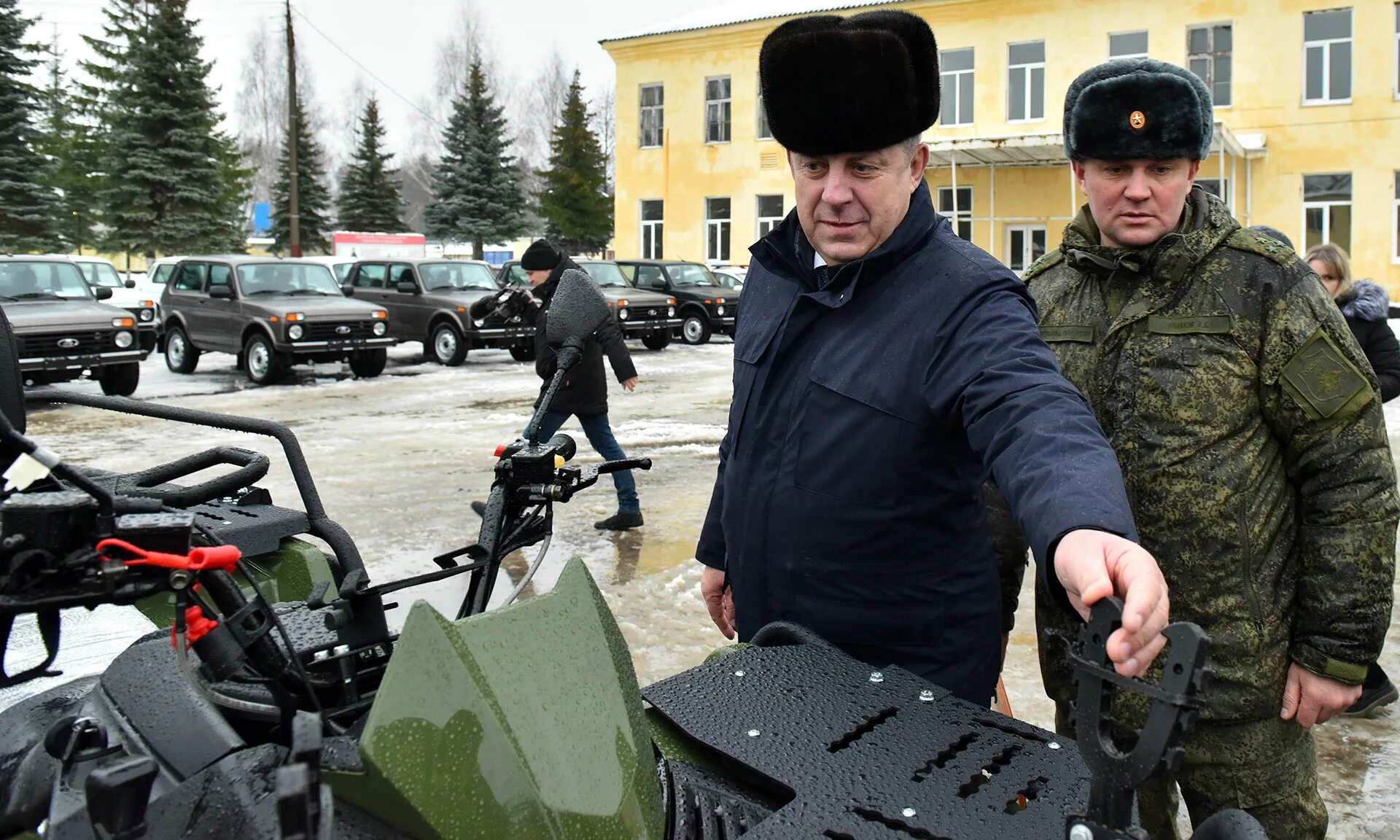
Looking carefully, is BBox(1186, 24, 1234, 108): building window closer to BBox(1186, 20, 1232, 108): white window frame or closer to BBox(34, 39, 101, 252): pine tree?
BBox(1186, 20, 1232, 108): white window frame

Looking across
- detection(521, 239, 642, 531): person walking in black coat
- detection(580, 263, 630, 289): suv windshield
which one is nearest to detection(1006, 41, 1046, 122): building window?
detection(580, 263, 630, 289): suv windshield

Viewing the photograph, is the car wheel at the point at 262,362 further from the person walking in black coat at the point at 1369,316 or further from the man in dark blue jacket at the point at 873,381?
the man in dark blue jacket at the point at 873,381

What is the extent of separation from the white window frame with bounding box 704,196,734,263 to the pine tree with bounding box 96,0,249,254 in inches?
546

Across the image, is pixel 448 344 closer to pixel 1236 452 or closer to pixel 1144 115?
pixel 1144 115

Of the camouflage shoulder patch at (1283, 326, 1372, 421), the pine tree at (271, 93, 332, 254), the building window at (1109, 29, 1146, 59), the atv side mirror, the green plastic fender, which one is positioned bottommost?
the green plastic fender

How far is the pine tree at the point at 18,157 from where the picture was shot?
29656mm

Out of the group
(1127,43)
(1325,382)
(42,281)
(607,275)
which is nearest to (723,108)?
(1127,43)

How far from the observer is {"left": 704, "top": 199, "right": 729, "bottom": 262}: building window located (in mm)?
33344

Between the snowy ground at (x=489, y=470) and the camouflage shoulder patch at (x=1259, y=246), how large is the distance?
1518 mm

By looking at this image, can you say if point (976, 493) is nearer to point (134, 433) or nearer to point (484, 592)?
point (484, 592)

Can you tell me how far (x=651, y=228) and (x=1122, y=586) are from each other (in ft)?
113

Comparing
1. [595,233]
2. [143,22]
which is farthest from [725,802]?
[595,233]

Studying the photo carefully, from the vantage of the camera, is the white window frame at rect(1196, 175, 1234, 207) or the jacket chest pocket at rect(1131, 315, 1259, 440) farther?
the white window frame at rect(1196, 175, 1234, 207)

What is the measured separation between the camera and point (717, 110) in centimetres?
3306
